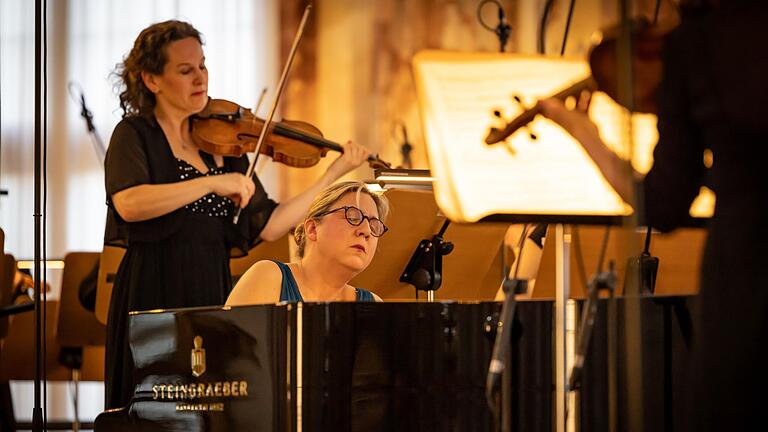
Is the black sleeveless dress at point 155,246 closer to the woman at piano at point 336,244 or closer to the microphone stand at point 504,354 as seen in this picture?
the woman at piano at point 336,244

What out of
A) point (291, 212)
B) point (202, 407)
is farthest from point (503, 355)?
point (291, 212)

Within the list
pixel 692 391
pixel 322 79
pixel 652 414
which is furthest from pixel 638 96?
pixel 322 79

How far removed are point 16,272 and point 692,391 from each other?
2.92 metres

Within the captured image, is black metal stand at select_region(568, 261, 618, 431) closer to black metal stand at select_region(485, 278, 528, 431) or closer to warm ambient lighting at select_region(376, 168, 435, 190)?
black metal stand at select_region(485, 278, 528, 431)

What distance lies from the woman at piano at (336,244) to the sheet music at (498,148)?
1032 millimetres

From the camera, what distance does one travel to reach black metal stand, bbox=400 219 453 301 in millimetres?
2721

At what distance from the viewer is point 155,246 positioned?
9.45ft

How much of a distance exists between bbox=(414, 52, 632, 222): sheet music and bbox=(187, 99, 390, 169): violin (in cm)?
159

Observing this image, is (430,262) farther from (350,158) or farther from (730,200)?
(730,200)

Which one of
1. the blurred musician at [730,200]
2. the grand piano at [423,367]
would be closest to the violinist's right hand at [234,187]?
the grand piano at [423,367]

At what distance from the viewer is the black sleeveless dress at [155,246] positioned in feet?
9.27

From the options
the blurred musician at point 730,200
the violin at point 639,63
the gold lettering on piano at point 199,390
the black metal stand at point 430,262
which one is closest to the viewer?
the blurred musician at point 730,200

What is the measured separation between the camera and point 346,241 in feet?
8.37

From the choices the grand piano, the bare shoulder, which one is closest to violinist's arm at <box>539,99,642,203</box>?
the grand piano
